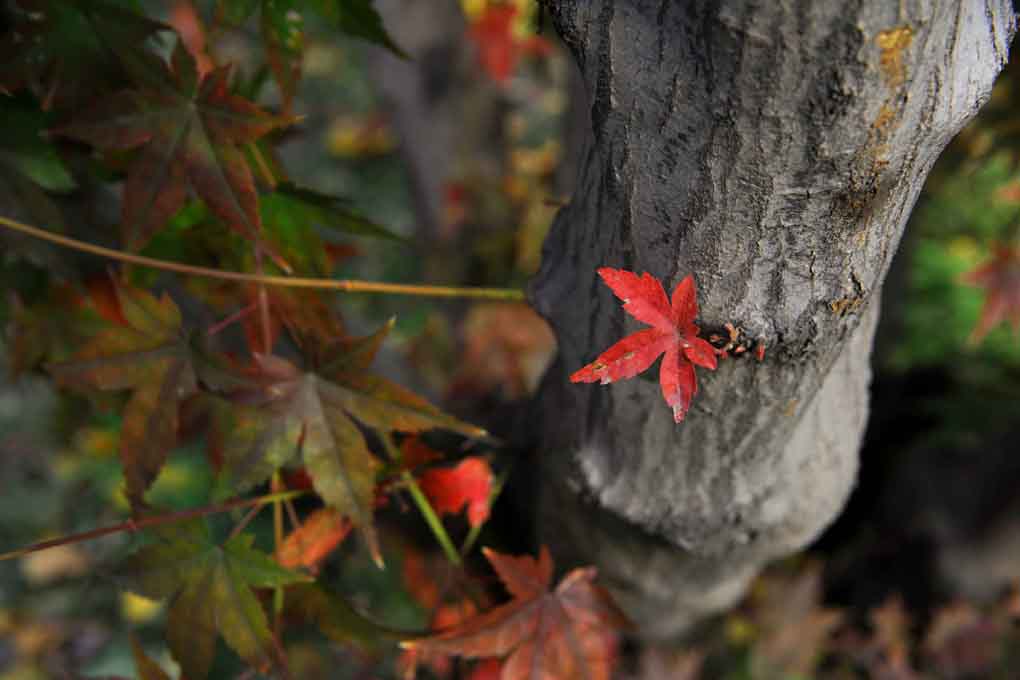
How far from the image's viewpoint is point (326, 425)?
62cm

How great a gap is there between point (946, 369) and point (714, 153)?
5.08 feet

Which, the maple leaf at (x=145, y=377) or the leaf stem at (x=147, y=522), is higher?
the maple leaf at (x=145, y=377)

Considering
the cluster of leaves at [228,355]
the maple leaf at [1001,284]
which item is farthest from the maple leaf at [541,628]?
the maple leaf at [1001,284]

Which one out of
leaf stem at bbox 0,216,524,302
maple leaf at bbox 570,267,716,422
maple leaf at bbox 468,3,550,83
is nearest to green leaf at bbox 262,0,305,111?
leaf stem at bbox 0,216,524,302

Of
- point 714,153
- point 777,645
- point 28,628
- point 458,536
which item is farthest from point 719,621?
point 28,628

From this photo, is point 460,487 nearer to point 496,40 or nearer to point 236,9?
point 236,9

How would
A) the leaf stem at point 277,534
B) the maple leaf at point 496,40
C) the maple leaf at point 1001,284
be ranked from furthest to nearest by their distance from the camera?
1. the maple leaf at point 496,40
2. the maple leaf at point 1001,284
3. the leaf stem at point 277,534

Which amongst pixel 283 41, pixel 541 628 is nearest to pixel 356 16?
pixel 283 41

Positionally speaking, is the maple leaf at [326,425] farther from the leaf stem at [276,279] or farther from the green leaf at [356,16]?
the green leaf at [356,16]

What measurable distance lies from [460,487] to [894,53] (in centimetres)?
→ 52

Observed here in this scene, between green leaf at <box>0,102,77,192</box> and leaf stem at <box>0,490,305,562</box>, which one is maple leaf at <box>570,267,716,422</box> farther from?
green leaf at <box>0,102,77,192</box>

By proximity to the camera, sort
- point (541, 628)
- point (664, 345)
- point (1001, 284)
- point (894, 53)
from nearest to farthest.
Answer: point (894, 53)
point (664, 345)
point (541, 628)
point (1001, 284)

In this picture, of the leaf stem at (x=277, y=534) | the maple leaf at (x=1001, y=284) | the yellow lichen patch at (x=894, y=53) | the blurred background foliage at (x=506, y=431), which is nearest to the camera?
the yellow lichen patch at (x=894, y=53)

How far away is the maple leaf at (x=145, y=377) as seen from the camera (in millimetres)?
623
